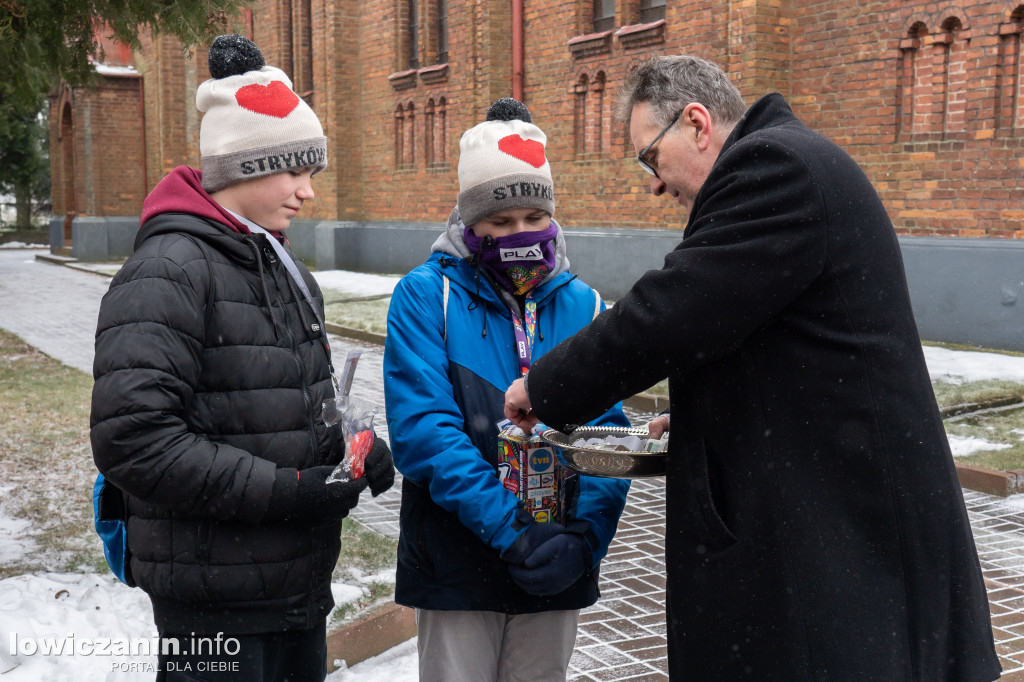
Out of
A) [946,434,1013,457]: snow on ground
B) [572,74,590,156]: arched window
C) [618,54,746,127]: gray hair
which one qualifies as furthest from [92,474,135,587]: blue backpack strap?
[572,74,590,156]: arched window

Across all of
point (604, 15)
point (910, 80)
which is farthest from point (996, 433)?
point (604, 15)

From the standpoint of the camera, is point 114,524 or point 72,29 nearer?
point 114,524

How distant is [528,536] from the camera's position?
256cm

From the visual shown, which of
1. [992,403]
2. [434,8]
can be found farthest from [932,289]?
[434,8]

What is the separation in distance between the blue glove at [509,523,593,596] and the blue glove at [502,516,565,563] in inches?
0.7

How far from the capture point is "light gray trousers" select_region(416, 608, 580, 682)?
267cm

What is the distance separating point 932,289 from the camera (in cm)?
1085

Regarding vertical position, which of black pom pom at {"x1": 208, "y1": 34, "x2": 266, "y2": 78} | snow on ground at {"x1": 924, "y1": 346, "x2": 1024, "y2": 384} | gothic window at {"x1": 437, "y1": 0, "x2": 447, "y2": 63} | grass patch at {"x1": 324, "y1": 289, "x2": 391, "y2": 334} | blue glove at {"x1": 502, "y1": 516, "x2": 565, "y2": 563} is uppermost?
gothic window at {"x1": 437, "y1": 0, "x2": 447, "y2": 63}

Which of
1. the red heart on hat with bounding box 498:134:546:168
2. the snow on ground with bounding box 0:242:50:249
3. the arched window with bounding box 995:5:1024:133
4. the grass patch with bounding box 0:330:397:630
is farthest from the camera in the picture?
the snow on ground with bounding box 0:242:50:249

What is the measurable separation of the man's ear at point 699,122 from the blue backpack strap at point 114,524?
1660 mm

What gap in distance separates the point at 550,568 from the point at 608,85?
1353 cm

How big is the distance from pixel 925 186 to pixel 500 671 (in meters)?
9.65

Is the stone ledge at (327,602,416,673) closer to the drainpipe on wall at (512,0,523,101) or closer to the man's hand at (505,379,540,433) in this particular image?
the man's hand at (505,379,540,433)

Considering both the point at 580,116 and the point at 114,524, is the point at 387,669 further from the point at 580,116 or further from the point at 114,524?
the point at 580,116
